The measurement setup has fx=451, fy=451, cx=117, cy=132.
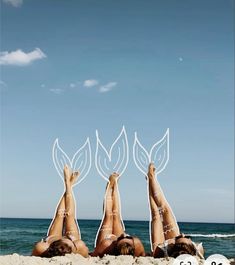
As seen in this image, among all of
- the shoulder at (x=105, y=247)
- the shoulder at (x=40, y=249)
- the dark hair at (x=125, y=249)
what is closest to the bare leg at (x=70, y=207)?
the shoulder at (x=105, y=247)

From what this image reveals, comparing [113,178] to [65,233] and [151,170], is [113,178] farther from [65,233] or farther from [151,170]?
[65,233]

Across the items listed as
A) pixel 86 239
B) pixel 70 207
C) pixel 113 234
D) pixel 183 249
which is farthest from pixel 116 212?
pixel 86 239

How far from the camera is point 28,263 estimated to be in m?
5.07

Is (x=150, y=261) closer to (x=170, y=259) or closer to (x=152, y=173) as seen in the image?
(x=170, y=259)

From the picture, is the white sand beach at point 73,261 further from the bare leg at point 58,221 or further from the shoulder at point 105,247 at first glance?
the bare leg at point 58,221

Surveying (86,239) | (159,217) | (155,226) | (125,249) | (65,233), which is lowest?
(86,239)

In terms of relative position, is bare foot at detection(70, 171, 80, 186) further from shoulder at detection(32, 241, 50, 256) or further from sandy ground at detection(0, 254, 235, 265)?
sandy ground at detection(0, 254, 235, 265)

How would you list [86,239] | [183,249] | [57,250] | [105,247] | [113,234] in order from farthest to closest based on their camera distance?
[86,239] < [113,234] < [105,247] < [57,250] < [183,249]

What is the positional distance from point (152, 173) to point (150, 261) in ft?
5.66

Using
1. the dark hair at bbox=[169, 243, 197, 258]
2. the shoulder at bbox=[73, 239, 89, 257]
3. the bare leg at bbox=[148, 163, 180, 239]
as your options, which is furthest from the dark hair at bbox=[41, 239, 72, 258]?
the bare leg at bbox=[148, 163, 180, 239]

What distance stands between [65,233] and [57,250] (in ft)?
4.21

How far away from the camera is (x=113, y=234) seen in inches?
279

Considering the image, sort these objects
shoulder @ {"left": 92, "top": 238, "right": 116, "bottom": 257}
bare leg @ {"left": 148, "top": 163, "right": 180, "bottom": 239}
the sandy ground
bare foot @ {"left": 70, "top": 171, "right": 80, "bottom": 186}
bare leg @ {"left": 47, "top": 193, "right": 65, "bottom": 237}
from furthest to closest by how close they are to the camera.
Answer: bare foot @ {"left": 70, "top": 171, "right": 80, "bottom": 186}, bare leg @ {"left": 47, "top": 193, "right": 65, "bottom": 237}, bare leg @ {"left": 148, "top": 163, "right": 180, "bottom": 239}, shoulder @ {"left": 92, "top": 238, "right": 116, "bottom": 257}, the sandy ground

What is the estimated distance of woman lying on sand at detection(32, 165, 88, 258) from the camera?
592 centimetres
